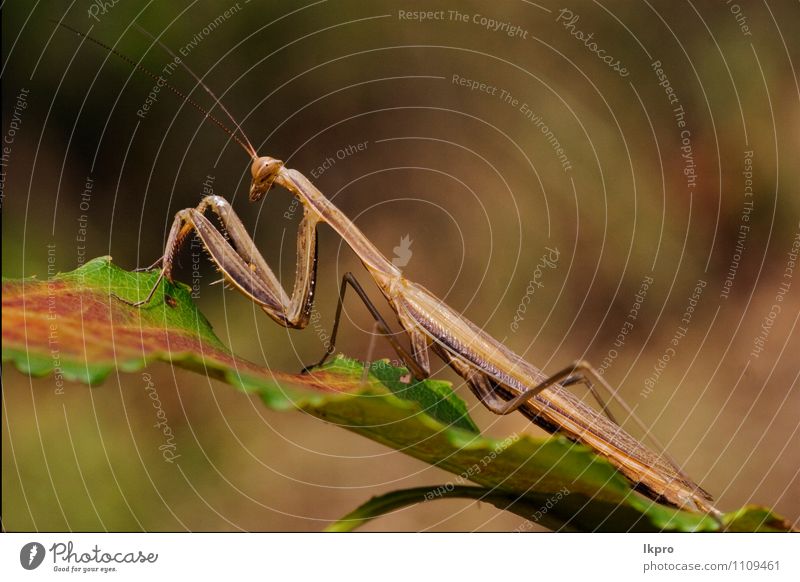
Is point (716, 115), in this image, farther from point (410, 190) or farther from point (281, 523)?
point (281, 523)

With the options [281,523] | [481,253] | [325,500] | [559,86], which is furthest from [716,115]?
[281,523]

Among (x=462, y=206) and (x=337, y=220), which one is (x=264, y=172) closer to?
(x=337, y=220)

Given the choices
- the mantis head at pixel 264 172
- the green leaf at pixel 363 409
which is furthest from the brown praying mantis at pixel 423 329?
the green leaf at pixel 363 409

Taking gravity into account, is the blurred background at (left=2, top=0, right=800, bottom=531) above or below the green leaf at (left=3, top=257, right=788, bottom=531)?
above

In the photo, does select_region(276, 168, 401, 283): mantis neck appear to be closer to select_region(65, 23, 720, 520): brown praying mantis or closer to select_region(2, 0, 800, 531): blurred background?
select_region(65, 23, 720, 520): brown praying mantis

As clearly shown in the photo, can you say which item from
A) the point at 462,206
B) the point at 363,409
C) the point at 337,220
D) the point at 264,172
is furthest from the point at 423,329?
the point at 462,206

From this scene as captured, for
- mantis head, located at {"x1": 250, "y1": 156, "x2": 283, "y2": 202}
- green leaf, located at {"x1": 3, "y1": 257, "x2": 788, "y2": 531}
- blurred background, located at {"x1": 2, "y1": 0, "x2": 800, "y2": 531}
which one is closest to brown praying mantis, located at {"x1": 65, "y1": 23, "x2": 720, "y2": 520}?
mantis head, located at {"x1": 250, "y1": 156, "x2": 283, "y2": 202}
